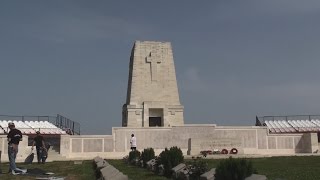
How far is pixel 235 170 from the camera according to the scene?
8.73 metres

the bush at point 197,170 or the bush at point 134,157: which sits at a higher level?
the bush at point 197,170

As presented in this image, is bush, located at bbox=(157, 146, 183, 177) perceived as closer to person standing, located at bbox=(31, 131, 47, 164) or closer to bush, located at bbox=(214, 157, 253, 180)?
bush, located at bbox=(214, 157, 253, 180)

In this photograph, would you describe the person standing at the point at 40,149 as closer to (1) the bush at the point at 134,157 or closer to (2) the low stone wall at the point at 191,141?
(1) the bush at the point at 134,157

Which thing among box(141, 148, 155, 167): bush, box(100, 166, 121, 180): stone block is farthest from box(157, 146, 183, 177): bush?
box(141, 148, 155, 167): bush

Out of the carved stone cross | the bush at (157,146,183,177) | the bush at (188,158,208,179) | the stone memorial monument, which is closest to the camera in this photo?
the bush at (188,158,208,179)

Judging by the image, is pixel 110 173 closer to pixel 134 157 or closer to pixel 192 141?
pixel 134 157

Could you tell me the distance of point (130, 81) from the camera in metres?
39.0

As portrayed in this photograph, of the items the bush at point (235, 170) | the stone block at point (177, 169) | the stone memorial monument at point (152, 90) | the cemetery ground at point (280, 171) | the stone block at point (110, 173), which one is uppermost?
the stone memorial monument at point (152, 90)

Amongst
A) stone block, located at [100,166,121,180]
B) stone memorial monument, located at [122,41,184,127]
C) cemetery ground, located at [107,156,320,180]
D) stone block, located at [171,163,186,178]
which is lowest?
cemetery ground, located at [107,156,320,180]

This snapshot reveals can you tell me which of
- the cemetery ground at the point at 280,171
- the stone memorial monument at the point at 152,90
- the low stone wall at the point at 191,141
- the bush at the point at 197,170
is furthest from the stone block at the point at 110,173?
the stone memorial monument at the point at 152,90

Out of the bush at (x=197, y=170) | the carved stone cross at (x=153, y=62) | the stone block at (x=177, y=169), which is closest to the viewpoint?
the bush at (x=197, y=170)

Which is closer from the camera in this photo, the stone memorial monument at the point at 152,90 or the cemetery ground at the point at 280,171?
the cemetery ground at the point at 280,171

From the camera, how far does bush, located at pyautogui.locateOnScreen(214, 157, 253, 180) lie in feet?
28.3

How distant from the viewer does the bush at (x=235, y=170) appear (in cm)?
863
